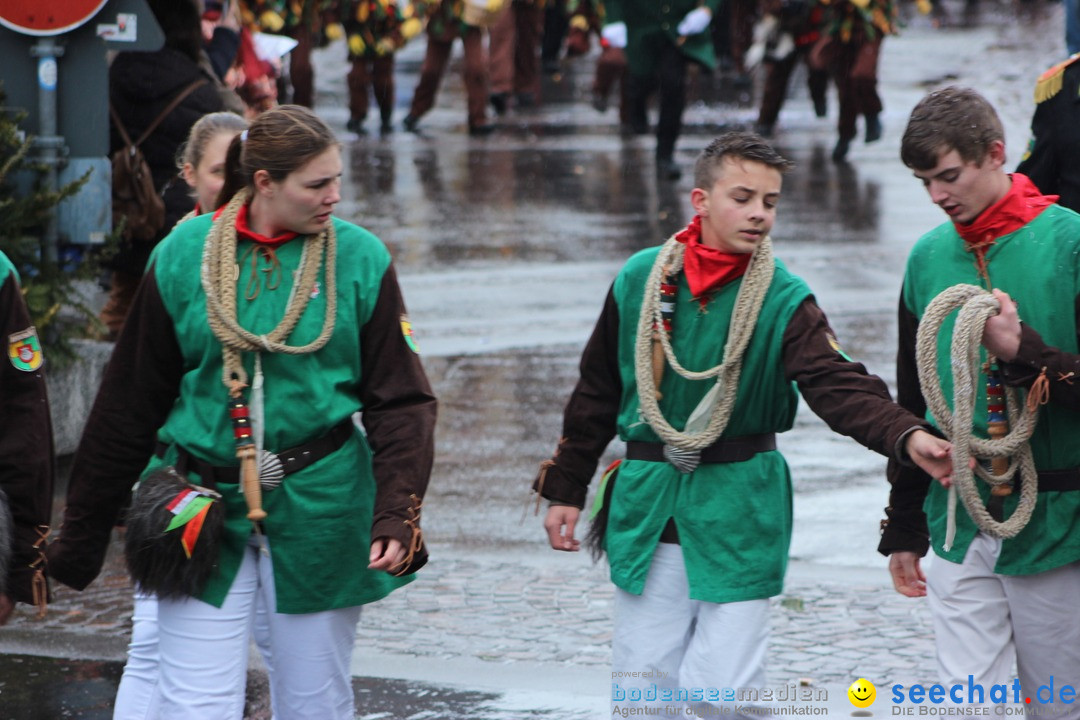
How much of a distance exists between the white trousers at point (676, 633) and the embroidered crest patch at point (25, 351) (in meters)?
1.49

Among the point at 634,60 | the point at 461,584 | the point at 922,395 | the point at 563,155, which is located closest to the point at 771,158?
the point at 922,395

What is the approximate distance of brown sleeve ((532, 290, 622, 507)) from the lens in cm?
438

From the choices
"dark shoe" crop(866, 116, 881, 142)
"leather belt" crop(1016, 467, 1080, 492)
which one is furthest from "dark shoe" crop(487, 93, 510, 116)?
"leather belt" crop(1016, 467, 1080, 492)

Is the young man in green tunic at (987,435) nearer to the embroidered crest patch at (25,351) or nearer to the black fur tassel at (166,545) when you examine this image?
the black fur tassel at (166,545)

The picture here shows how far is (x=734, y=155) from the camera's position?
4152 mm

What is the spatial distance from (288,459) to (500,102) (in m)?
15.2

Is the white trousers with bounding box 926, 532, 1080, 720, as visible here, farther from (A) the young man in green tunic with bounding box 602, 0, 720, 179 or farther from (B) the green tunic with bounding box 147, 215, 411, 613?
(A) the young man in green tunic with bounding box 602, 0, 720, 179

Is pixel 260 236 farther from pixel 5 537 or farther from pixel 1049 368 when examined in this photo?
pixel 1049 368

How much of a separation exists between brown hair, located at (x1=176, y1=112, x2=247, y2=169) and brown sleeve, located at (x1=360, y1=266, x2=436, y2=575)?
61.8 inches

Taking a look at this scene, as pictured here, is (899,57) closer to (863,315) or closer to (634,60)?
(634,60)

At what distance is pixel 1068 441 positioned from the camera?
407 centimetres

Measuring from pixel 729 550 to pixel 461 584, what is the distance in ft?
7.25

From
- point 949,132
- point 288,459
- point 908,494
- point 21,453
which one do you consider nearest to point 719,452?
point 908,494

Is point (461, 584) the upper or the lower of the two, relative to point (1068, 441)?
lower
